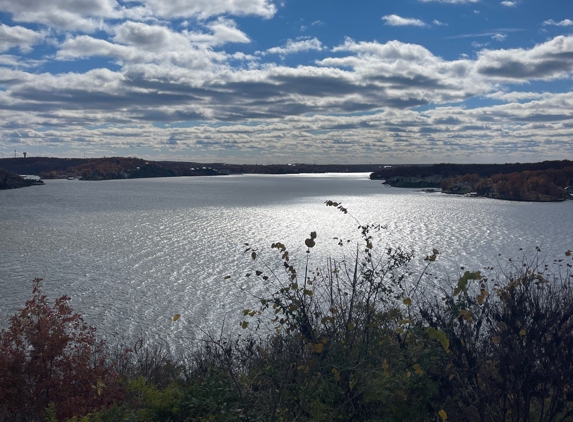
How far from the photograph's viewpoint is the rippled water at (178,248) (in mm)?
20203

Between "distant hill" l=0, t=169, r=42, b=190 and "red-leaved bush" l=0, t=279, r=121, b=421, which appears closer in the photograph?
"red-leaved bush" l=0, t=279, r=121, b=421

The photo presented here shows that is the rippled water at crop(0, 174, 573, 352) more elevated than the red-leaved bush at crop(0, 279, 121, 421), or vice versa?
the red-leaved bush at crop(0, 279, 121, 421)

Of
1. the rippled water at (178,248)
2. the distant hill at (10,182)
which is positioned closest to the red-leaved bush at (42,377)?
the rippled water at (178,248)

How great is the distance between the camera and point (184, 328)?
17.9 meters

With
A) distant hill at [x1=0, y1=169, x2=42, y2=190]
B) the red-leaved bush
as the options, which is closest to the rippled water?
the red-leaved bush

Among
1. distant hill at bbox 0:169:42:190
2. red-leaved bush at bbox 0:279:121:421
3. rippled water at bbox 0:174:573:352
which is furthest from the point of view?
distant hill at bbox 0:169:42:190

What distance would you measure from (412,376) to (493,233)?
4093 centimetres

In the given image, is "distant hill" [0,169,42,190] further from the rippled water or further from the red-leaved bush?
the red-leaved bush

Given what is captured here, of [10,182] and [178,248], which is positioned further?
[10,182]

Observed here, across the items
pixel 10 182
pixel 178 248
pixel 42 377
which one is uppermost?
pixel 10 182

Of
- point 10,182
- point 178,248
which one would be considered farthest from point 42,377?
point 10,182

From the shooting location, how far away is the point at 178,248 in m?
35.5

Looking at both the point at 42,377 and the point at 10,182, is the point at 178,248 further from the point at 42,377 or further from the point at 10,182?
the point at 10,182

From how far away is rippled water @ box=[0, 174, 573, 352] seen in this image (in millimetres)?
20203
